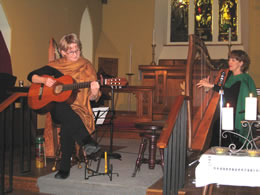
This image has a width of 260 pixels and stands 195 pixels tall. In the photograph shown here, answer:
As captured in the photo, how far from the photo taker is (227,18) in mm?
10648

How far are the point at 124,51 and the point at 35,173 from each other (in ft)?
22.4

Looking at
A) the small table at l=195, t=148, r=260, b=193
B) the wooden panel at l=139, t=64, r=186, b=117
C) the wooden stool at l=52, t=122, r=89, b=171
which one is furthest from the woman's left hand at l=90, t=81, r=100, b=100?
the wooden panel at l=139, t=64, r=186, b=117

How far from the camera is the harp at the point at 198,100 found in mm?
3734

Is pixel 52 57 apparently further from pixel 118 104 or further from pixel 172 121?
pixel 118 104

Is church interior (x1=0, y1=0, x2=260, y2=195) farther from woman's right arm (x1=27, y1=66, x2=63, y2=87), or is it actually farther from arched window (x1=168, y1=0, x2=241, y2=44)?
woman's right arm (x1=27, y1=66, x2=63, y2=87)

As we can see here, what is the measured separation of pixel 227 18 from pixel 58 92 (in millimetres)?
7696

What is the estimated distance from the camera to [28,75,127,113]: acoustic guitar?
12.5 feet

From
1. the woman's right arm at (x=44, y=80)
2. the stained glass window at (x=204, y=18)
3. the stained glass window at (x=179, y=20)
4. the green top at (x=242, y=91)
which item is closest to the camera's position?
the woman's right arm at (x=44, y=80)

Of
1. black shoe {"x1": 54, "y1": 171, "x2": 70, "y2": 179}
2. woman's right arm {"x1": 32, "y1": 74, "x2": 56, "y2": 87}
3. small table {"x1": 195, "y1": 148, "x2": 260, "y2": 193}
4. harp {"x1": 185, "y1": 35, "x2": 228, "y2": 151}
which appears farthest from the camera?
woman's right arm {"x1": 32, "y1": 74, "x2": 56, "y2": 87}

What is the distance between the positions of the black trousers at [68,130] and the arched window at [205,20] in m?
7.49

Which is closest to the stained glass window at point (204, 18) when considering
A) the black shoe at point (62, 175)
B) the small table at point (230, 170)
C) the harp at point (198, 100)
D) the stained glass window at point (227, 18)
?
the stained glass window at point (227, 18)

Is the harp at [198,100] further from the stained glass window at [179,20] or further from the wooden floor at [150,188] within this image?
the stained glass window at [179,20]

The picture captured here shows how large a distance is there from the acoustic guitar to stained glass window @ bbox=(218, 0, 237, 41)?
7.44 metres

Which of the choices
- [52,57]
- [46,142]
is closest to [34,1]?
[52,57]
